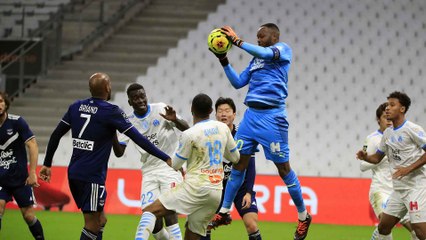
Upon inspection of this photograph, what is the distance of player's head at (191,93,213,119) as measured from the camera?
8.26m

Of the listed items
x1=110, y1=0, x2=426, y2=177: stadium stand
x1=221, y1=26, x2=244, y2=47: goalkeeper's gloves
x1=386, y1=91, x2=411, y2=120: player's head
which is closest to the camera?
x1=221, y1=26, x2=244, y2=47: goalkeeper's gloves

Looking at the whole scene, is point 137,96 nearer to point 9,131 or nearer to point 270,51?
point 9,131

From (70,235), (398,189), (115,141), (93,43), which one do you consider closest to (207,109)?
(115,141)

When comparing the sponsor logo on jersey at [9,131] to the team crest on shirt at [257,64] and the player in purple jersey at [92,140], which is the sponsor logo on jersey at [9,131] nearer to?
the player in purple jersey at [92,140]

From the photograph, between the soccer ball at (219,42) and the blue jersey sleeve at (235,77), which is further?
the blue jersey sleeve at (235,77)

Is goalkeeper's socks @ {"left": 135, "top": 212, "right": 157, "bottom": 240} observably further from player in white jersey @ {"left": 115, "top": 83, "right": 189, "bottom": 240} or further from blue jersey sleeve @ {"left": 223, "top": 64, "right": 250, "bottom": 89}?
blue jersey sleeve @ {"left": 223, "top": 64, "right": 250, "bottom": 89}

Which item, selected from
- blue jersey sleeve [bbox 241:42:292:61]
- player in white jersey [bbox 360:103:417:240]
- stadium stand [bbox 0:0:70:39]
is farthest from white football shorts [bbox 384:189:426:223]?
stadium stand [bbox 0:0:70:39]

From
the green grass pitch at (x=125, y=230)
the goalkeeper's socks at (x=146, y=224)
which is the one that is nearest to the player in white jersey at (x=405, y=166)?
the goalkeeper's socks at (x=146, y=224)

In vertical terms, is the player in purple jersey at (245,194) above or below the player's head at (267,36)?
below

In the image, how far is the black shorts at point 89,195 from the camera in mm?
8602

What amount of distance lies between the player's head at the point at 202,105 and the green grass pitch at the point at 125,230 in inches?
196

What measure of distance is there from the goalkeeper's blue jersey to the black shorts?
215 centimetres

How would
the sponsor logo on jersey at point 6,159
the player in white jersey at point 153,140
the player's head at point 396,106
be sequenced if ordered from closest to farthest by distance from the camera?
1. the player's head at point 396,106
2. the player in white jersey at point 153,140
3. the sponsor logo on jersey at point 6,159

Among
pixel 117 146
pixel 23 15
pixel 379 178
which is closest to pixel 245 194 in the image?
pixel 117 146
